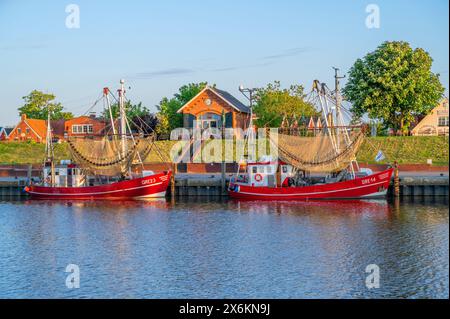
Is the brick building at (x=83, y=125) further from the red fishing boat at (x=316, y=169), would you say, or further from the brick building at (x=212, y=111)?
the red fishing boat at (x=316, y=169)

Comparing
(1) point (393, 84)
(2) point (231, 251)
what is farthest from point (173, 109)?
(2) point (231, 251)

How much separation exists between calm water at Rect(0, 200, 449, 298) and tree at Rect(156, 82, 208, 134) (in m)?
48.9

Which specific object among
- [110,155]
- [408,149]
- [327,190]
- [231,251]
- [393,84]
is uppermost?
[393,84]

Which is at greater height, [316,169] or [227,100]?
[227,100]

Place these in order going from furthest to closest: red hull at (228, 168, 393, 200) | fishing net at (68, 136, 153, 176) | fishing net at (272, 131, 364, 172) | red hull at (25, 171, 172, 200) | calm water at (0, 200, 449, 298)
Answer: fishing net at (68, 136, 153, 176) → red hull at (25, 171, 172, 200) → fishing net at (272, 131, 364, 172) → red hull at (228, 168, 393, 200) → calm water at (0, 200, 449, 298)

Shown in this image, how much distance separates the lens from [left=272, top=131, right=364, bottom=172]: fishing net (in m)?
65.8

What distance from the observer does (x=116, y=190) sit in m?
70.9

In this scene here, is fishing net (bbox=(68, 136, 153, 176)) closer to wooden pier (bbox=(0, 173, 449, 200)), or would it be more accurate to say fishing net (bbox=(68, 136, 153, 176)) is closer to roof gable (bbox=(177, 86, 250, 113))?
wooden pier (bbox=(0, 173, 449, 200))

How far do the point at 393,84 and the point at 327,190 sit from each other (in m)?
33.0

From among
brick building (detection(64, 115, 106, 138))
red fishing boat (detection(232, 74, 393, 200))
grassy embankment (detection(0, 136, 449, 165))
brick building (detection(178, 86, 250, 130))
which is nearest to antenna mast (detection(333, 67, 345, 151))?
red fishing boat (detection(232, 74, 393, 200))

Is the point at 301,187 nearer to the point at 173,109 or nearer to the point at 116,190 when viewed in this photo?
the point at 116,190

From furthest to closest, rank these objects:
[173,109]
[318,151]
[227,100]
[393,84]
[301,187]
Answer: [173,109], [227,100], [393,84], [318,151], [301,187]
